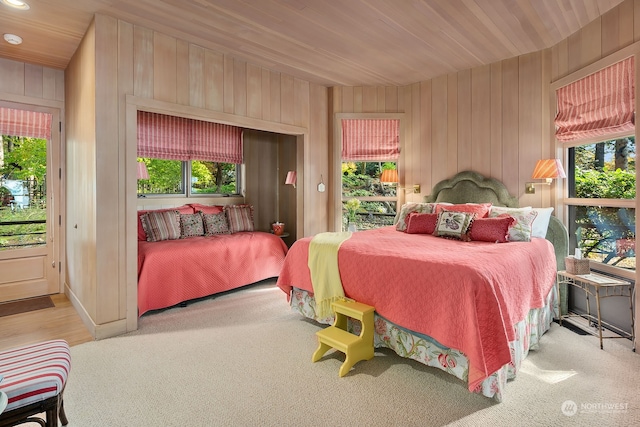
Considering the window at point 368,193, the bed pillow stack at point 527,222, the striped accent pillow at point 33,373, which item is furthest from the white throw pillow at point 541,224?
the striped accent pillow at point 33,373

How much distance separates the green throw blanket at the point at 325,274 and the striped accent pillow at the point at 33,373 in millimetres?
1740

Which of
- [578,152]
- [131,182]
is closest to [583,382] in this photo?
[578,152]

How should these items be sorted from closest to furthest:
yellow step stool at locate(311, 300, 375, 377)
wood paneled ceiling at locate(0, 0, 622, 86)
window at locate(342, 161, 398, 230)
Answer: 1. yellow step stool at locate(311, 300, 375, 377)
2. wood paneled ceiling at locate(0, 0, 622, 86)
3. window at locate(342, 161, 398, 230)

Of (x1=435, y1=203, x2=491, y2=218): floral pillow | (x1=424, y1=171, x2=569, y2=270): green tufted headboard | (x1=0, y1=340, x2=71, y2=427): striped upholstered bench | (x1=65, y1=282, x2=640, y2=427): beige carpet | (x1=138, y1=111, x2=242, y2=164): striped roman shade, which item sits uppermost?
(x1=138, y1=111, x2=242, y2=164): striped roman shade

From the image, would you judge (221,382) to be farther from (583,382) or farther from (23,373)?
(583,382)

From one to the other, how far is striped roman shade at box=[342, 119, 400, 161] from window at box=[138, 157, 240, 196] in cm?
176

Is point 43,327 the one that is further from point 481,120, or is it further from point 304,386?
point 481,120

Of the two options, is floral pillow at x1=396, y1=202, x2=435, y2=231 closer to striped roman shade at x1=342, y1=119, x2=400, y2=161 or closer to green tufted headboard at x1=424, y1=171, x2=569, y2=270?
green tufted headboard at x1=424, y1=171, x2=569, y2=270

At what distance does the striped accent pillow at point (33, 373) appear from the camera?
138cm

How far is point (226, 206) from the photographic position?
4.82 metres

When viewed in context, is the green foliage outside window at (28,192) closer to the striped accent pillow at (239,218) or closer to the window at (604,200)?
the striped accent pillow at (239,218)

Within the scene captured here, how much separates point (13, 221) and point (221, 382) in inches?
138

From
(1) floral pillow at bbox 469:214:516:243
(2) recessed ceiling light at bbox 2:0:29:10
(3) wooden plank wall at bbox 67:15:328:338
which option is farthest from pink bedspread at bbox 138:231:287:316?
(1) floral pillow at bbox 469:214:516:243

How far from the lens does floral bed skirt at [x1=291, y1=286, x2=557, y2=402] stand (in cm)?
203
